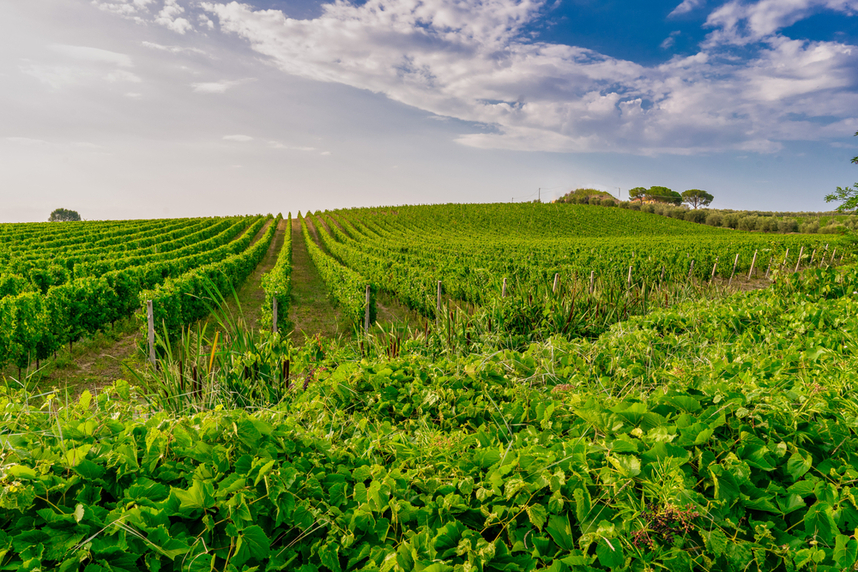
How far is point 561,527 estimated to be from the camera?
6.08ft

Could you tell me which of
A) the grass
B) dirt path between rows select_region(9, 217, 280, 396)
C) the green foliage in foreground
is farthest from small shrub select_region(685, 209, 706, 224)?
the green foliage in foreground

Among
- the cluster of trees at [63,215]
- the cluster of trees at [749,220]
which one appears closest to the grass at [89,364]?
the cluster of trees at [749,220]

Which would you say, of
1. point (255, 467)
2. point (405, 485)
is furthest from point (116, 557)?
point (405, 485)

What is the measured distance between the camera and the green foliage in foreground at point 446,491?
167 cm

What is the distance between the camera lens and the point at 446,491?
2.10 m

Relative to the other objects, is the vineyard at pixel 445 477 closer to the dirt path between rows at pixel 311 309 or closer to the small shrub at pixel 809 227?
the dirt path between rows at pixel 311 309

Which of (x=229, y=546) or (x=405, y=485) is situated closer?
(x=229, y=546)

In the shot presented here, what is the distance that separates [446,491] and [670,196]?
5312 inches

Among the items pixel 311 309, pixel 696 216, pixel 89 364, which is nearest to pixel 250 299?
pixel 311 309

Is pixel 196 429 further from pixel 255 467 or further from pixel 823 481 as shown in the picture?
pixel 823 481

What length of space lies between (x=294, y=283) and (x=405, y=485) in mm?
22946

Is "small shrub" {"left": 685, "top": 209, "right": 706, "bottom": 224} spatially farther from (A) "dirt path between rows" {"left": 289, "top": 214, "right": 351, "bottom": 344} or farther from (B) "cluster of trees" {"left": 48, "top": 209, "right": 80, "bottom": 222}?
(B) "cluster of trees" {"left": 48, "top": 209, "right": 80, "bottom": 222}

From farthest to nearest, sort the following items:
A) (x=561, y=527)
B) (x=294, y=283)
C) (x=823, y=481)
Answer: (x=294, y=283), (x=823, y=481), (x=561, y=527)

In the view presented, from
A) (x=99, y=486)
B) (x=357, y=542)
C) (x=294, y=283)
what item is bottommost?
(x=294, y=283)
